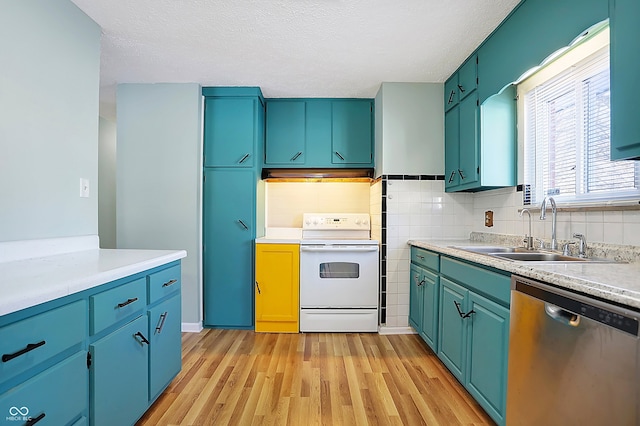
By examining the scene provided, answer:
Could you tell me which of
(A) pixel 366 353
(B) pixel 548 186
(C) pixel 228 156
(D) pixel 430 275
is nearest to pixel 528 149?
(B) pixel 548 186

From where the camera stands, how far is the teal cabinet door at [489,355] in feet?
4.74

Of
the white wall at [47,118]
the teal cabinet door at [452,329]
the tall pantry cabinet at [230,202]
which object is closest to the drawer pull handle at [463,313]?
the teal cabinet door at [452,329]

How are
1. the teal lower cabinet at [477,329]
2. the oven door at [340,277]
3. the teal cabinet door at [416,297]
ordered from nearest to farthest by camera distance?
the teal lower cabinet at [477,329] < the teal cabinet door at [416,297] < the oven door at [340,277]

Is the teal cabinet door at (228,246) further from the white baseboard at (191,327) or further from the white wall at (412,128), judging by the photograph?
the white wall at (412,128)

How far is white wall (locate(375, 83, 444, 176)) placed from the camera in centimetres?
288

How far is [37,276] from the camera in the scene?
1120mm

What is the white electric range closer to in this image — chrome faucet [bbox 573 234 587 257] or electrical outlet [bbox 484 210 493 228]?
electrical outlet [bbox 484 210 493 228]

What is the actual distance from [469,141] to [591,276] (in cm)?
158

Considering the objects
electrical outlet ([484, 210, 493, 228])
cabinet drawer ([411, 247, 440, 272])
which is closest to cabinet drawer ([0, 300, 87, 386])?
cabinet drawer ([411, 247, 440, 272])

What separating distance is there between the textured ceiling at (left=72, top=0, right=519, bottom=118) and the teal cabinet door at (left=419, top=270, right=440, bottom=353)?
1779 mm

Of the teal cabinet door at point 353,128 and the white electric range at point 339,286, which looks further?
the teal cabinet door at point 353,128

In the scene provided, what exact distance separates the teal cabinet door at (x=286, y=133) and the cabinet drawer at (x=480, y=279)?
6.18 ft

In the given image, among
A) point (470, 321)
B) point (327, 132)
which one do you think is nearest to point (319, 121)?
point (327, 132)

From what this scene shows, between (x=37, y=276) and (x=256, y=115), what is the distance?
7.50 feet
